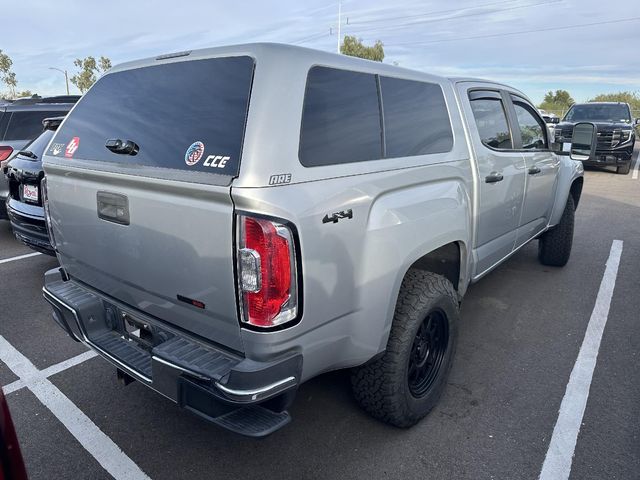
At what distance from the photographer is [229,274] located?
1940 millimetres

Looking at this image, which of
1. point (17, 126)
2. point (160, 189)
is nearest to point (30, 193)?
point (17, 126)

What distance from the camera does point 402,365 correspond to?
2570 millimetres

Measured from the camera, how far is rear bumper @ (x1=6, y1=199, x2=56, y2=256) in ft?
15.2

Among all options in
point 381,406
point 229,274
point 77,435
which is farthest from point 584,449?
point 77,435

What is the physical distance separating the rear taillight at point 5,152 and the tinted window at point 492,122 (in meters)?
5.86

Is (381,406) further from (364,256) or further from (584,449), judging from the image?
(584,449)

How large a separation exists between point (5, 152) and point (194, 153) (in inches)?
219

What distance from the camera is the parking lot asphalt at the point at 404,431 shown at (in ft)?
8.25

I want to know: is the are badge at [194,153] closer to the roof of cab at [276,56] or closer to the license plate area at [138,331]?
the roof of cab at [276,56]

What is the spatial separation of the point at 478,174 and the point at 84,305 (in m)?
2.61

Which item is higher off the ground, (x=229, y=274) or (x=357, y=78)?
(x=357, y=78)

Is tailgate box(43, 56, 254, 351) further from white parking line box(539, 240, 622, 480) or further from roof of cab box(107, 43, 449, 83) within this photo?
white parking line box(539, 240, 622, 480)

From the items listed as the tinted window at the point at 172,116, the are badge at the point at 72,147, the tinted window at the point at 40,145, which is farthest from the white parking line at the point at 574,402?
the tinted window at the point at 40,145

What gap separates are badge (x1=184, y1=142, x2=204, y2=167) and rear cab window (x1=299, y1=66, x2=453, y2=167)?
43 cm
